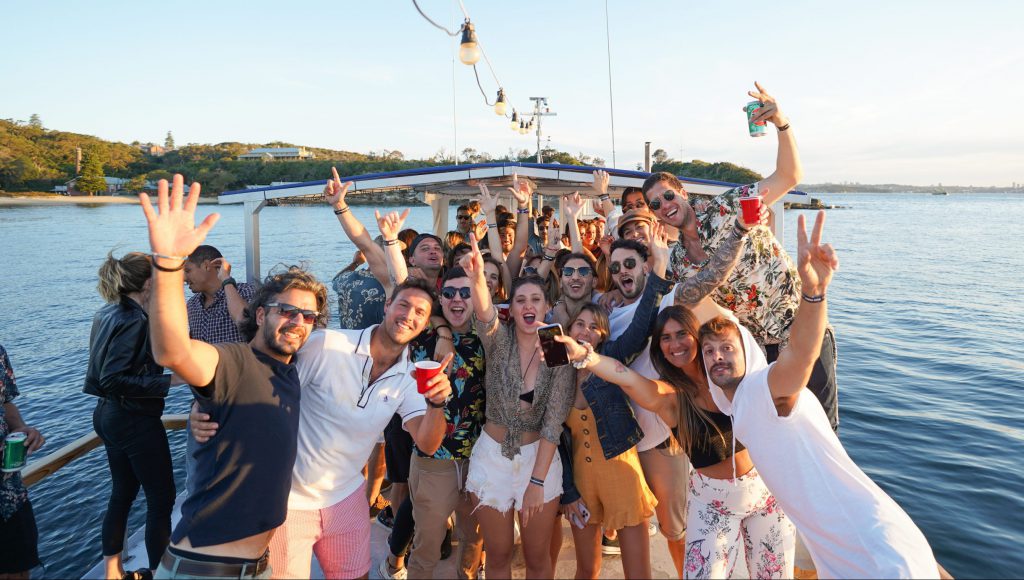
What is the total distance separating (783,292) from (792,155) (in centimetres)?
83

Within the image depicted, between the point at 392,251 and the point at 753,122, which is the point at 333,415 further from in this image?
the point at 753,122

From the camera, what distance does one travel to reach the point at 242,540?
2188 millimetres

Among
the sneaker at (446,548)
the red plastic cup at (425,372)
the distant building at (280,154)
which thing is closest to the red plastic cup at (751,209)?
the red plastic cup at (425,372)

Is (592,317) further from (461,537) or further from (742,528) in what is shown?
(461,537)

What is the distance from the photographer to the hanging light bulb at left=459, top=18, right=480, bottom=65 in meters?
7.43

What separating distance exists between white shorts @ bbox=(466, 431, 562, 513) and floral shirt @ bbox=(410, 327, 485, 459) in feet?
0.61

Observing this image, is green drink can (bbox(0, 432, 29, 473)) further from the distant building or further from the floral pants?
the distant building

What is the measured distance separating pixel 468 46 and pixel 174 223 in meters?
6.36

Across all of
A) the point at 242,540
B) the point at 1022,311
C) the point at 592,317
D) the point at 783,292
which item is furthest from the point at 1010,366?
the point at 242,540

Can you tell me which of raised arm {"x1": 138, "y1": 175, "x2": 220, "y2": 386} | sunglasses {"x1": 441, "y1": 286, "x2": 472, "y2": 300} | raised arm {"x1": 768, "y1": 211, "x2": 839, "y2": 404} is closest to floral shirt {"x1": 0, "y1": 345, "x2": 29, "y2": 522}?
raised arm {"x1": 138, "y1": 175, "x2": 220, "y2": 386}

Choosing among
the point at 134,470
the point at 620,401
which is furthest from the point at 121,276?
the point at 620,401

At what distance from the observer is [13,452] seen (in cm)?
305

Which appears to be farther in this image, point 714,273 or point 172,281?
point 714,273

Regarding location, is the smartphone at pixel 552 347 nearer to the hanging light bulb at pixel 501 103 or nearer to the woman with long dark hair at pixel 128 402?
the woman with long dark hair at pixel 128 402
